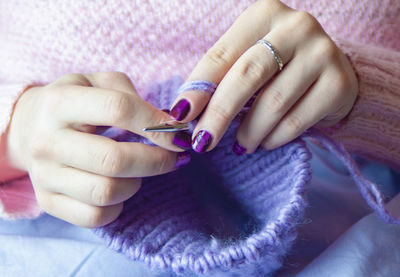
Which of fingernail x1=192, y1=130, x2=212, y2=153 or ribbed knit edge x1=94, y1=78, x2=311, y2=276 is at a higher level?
fingernail x1=192, y1=130, x2=212, y2=153

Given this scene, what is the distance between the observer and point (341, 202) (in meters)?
0.69

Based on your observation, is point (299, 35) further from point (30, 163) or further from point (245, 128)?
point (30, 163)

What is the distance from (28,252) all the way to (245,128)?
378 mm

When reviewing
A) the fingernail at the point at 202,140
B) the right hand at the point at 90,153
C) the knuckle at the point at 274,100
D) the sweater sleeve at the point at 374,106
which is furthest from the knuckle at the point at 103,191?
the sweater sleeve at the point at 374,106

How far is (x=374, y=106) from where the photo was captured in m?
0.64

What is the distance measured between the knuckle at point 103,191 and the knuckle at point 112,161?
0.7 inches

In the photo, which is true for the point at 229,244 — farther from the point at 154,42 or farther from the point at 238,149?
the point at 154,42

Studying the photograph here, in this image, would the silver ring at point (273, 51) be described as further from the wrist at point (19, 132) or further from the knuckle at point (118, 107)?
the wrist at point (19, 132)

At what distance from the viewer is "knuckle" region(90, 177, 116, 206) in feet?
1.58

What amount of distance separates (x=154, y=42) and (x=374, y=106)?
0.42 meters

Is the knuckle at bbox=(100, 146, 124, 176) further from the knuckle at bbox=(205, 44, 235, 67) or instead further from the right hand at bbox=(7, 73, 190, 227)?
the knuckle at bbox=(205, 44, 235, 67)

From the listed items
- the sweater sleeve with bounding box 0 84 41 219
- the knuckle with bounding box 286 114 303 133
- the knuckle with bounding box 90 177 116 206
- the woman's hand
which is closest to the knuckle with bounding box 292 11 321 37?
the woman's hand

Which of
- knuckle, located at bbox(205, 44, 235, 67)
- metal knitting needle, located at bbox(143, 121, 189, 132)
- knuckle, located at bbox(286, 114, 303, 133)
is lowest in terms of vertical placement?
knuckle, located at bbox(286, 114, 303, 133)

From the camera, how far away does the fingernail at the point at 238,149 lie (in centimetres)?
53
